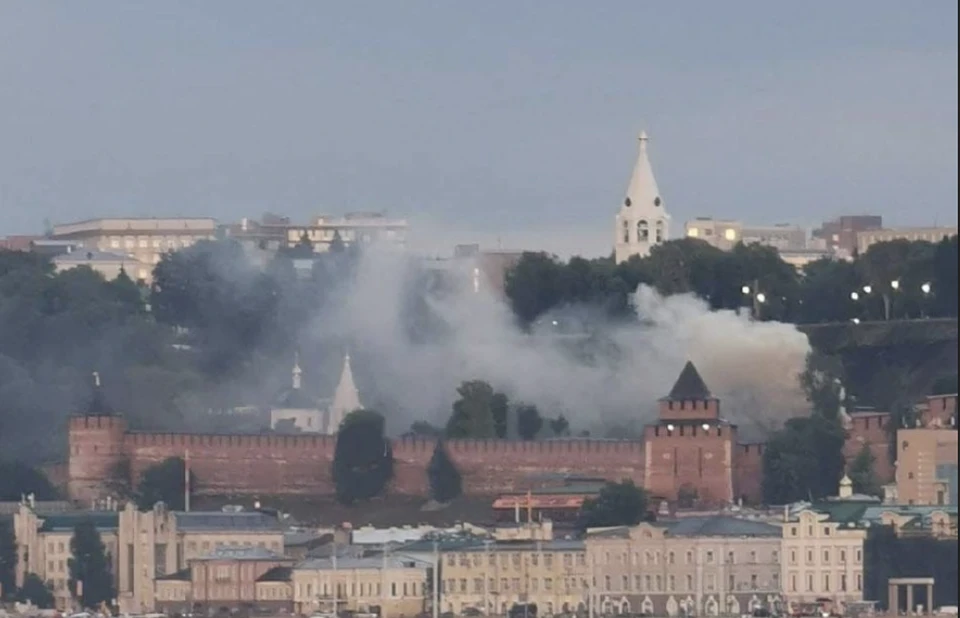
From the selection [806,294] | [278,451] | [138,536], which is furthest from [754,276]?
[138,536]

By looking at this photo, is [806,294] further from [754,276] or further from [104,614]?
[104,614]

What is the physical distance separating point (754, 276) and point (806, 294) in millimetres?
1116

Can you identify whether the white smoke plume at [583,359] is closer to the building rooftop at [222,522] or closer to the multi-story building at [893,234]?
the building rooftop at [222,522]

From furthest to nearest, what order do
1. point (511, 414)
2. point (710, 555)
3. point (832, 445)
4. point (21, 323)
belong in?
point (21, 323), point (511, 414), point (832, 445), point (710, 555)

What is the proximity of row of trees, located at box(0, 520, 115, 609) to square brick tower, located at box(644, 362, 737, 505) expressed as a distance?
9.79 meters

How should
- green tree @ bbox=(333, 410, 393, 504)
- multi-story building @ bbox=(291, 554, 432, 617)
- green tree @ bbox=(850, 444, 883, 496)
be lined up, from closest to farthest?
multi-story building @ bbox=(291, 554, 432, 617) → green tree @ bbox=(850, 444, 883, 496) → green tree @ bbox=(333, 410, 393, 504)

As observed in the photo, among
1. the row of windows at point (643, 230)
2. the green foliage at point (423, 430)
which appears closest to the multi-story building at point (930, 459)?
the green foliage at point (423, 430)

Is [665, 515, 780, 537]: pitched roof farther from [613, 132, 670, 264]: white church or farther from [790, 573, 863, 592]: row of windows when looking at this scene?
[613, 132, 670, 264]: white church

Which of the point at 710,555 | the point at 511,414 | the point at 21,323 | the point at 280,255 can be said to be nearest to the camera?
the point at 710,555

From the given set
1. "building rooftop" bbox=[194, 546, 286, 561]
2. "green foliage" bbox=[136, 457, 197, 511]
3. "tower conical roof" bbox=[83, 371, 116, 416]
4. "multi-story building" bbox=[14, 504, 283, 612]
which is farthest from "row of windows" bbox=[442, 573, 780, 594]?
"tower conical roof" bbox=[83, 371, 116, 416]

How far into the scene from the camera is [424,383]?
353 ft

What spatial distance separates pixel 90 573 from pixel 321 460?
8.86 m

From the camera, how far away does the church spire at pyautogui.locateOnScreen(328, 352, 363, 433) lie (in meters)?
106

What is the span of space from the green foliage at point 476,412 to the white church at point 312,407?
2067 mm
